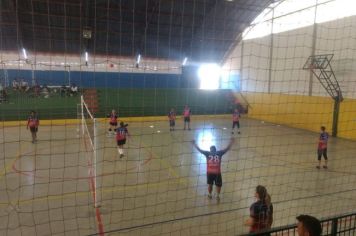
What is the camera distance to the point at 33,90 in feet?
74.1

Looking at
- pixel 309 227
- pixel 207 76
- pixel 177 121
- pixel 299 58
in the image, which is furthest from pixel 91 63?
pixel 309 227

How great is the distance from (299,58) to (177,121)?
997 cm

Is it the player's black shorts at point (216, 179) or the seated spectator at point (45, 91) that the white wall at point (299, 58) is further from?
the seated spectator at point (45, 91)

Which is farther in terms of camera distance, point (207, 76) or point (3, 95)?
point (207, 76)

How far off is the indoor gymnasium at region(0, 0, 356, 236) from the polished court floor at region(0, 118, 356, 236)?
0.05 m

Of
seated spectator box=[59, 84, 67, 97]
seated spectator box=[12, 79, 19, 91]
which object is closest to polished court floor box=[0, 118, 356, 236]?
seated spectator box=[12, 79, 19, 91]

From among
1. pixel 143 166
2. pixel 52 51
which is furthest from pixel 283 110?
pixel 52 51

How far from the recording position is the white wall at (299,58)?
17.4m

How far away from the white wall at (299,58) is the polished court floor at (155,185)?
4.44 m

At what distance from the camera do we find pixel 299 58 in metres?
21.1

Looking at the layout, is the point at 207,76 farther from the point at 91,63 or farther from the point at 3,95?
the point at 3,95

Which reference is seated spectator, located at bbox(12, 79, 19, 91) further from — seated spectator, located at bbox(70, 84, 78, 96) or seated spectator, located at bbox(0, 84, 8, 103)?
seated spectator, located at bbox(70, 84, 78, 96)

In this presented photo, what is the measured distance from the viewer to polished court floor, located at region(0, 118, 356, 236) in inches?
263

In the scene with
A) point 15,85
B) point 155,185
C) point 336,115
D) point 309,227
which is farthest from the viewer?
point 15,85
